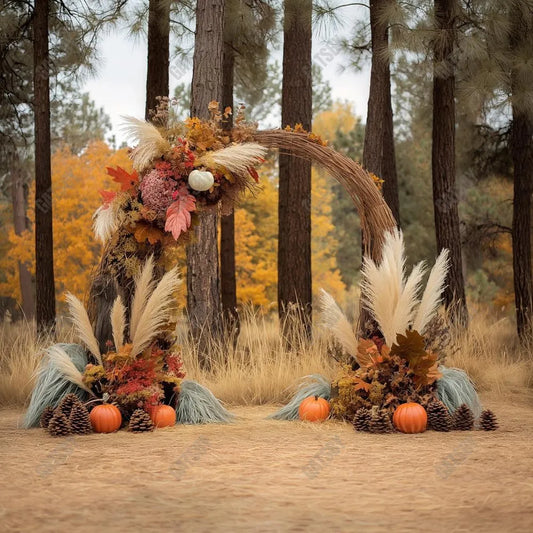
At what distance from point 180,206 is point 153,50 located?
5355 mm

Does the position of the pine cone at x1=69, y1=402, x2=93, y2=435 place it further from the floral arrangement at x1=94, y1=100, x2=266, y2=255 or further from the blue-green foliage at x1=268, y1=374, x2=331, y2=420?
the blue-green foliage at x1=268, y1=374, x2=331, y2=420

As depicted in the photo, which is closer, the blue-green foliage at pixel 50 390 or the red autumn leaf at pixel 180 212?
the red autumn leaf at pixel 180 212

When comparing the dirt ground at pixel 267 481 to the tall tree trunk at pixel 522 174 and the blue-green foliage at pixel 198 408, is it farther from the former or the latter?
the tall tree trunk at pixel 522 174

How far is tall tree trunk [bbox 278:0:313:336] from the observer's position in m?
10.4

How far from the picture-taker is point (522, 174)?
457 inches

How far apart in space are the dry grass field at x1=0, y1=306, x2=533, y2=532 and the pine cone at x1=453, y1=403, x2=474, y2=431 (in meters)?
0.11

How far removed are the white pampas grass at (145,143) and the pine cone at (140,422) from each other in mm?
1864

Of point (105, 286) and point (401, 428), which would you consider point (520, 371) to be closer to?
point (401, 428)

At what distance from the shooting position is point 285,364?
Result: 782 cm

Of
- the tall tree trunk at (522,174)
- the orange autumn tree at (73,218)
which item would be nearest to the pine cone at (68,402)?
the tall tree trunk at (522,174)

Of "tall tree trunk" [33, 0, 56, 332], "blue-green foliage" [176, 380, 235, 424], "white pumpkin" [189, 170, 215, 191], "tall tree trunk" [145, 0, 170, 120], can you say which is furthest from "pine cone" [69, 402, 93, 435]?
"tall tree trunk" [145, 0, 170, 120]

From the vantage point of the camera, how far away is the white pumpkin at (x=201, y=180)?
6.00 metres

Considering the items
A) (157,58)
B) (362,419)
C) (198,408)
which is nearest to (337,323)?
(362,419)

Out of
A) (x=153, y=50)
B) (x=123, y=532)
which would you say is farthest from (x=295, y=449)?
(x=153, y=50)
